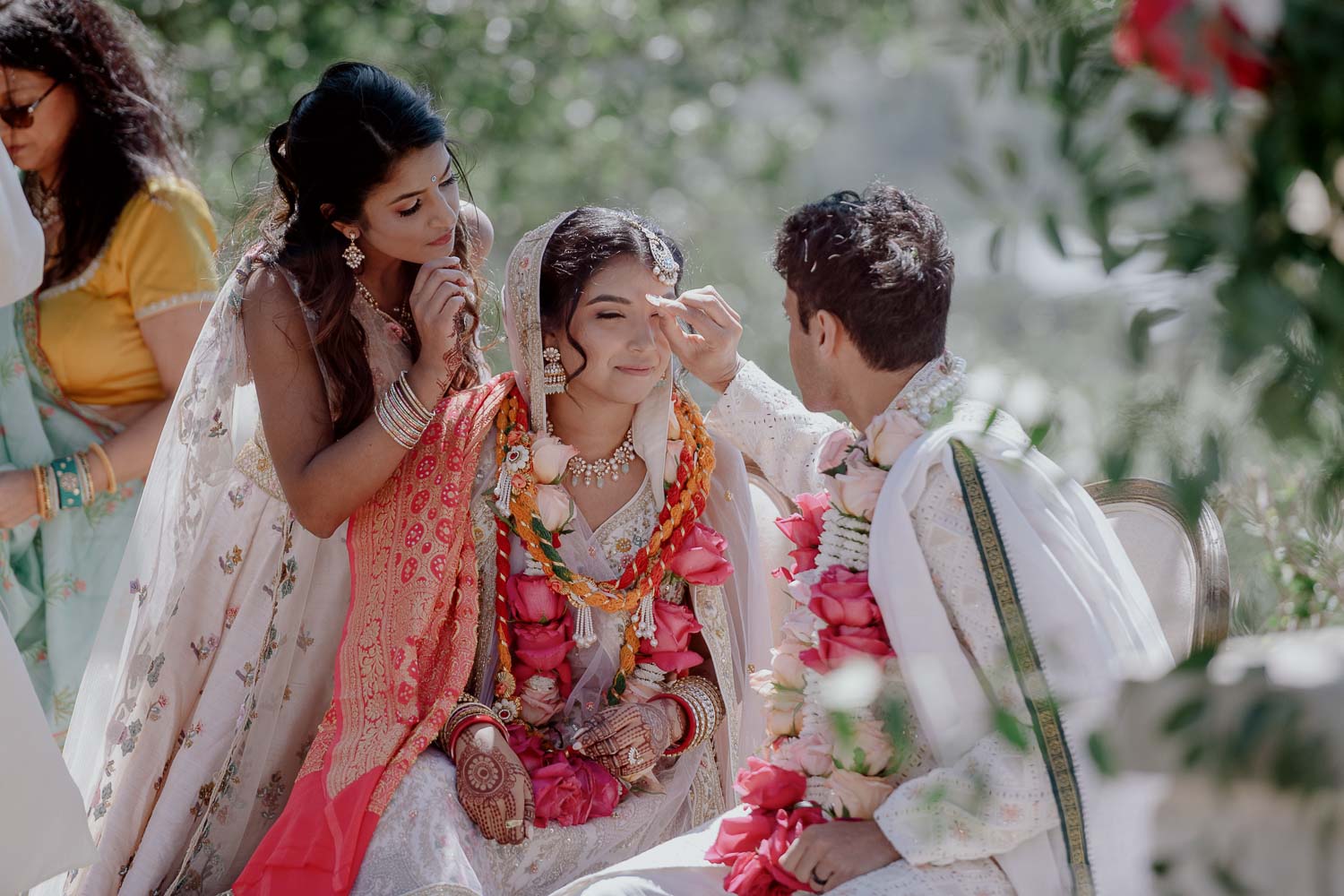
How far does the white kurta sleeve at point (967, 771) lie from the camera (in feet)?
6.77

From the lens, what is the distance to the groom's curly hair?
244 centimetres

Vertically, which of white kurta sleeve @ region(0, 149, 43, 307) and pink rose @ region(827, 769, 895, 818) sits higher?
white kurta sleeve @ region(0, 149, 43, 307)

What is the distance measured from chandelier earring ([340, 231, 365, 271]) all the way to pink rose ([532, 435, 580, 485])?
1.82ft

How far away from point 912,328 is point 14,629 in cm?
252

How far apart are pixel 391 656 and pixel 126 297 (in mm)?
1405

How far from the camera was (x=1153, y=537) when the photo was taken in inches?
110

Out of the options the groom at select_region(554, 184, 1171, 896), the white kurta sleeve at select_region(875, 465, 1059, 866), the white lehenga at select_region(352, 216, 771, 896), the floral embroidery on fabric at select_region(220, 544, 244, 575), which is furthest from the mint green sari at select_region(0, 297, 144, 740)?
the white kurta sleeve at select_region(875, 465, 1059, 866)

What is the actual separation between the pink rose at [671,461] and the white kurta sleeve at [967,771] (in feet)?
2.80

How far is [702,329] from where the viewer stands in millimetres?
2957

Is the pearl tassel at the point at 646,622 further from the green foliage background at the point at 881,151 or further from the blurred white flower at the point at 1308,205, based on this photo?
the blurred white flower at the point at 1308,205

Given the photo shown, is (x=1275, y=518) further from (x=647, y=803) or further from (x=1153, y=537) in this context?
(x=647, y=803)

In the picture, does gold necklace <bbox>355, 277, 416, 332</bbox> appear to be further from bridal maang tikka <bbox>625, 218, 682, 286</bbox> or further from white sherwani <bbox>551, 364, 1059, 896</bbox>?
white sherwani <bbox>551, 364, 1059, 896</bbox>

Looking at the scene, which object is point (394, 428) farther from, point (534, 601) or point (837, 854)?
point (837, 854)

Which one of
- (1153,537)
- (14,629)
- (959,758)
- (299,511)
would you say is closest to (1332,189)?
(959,758)
